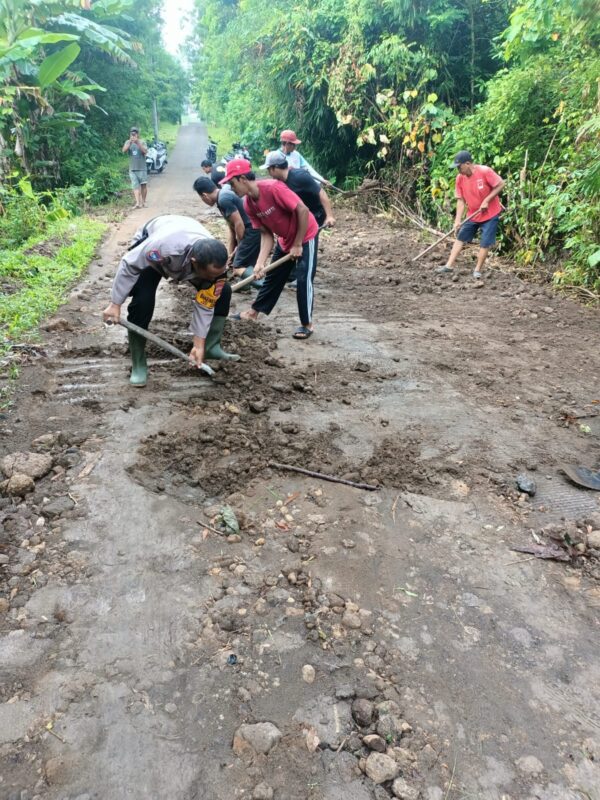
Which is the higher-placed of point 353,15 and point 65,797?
point 353,15

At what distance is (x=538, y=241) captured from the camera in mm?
6508

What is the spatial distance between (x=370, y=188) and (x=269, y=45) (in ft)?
→ 17.3

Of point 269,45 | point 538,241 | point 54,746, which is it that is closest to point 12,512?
point 54,746

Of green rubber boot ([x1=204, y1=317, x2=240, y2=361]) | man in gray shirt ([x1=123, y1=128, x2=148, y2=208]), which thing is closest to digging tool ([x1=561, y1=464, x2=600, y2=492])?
green rubber boot ([x1=204, y1=317, x2=240, y2=361])

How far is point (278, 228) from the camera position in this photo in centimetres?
426

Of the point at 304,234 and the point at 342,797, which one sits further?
the point at 304,234

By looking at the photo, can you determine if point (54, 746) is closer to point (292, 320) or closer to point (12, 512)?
point (12, 512)

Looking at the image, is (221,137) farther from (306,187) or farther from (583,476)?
(583,476)

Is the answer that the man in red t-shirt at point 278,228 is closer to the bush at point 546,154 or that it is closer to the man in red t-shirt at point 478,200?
the man in red t-shirt at point 478,200

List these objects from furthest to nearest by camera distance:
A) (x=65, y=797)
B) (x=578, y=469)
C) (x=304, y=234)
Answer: (x=304, y=234) < (x=578, y=469) < (x=65, y=797)

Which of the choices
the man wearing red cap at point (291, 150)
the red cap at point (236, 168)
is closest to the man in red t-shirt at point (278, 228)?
the red cap at point (236, 168)

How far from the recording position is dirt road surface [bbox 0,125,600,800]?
63.1 inches

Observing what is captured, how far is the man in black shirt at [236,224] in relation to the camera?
5030 millimetres

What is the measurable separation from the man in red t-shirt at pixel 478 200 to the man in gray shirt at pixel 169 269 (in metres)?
3.92
